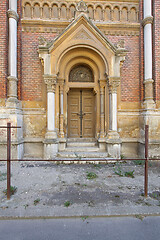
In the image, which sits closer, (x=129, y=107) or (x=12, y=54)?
(x=12, y=54)

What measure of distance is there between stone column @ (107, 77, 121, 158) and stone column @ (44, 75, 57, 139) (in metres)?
2.33

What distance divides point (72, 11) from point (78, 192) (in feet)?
23.8

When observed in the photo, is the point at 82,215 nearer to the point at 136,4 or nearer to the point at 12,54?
the point at 12,54

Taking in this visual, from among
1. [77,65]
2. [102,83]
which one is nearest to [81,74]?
[77,65]

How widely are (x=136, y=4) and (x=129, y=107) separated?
472 cm

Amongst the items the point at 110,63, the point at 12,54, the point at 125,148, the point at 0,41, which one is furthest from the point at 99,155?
the point at 0,41

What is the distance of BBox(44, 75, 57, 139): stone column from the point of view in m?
5.84

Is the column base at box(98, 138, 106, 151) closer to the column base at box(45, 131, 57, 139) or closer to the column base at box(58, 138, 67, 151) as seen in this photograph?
the column base at box(58, 138, 67, 151)

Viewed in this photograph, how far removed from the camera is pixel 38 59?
6.21 metres

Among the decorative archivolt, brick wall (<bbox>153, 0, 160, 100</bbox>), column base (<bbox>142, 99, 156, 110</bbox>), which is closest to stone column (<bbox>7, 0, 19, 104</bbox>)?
the decorative archivolt

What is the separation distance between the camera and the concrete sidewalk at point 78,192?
264cm

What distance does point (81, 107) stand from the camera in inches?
275

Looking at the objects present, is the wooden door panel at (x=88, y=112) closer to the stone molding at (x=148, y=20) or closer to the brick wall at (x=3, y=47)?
the brick wall at (x=3, y=47)

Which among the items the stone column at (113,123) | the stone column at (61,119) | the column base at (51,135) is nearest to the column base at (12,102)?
the column base at (51,135)
